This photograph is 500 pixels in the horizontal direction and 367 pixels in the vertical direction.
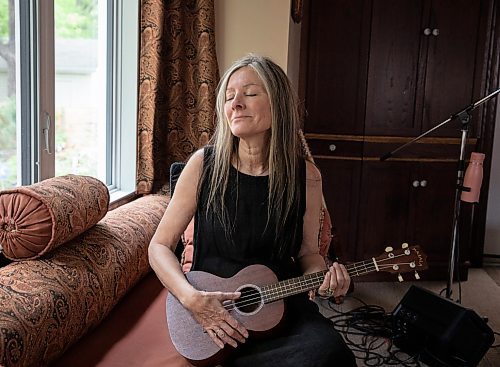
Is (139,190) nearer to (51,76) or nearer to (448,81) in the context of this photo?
(51,76)

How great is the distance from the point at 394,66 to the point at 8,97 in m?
2.14

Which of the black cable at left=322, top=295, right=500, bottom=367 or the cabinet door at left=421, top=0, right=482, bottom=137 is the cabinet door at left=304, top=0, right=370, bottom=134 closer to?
the cabinet door at left=421, top=0, right=482, bottom=137

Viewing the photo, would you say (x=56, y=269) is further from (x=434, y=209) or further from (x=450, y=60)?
(x=450, y=60)

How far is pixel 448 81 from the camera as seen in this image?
10.1ft

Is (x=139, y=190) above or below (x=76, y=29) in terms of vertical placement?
below

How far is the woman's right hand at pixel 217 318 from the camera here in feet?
4.18

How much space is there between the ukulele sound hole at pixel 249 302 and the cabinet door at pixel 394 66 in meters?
1.96

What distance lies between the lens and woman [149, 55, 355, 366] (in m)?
1.48

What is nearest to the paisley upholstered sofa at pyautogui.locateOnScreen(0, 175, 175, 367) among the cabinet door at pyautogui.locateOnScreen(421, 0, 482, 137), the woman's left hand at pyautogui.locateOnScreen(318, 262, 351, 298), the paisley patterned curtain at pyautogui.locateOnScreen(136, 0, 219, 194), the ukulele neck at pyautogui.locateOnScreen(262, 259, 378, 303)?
the ukulele neck at pyautogui.locateOnScreen(262, 259, 378, 303)

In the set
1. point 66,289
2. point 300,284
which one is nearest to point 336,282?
point 300,284

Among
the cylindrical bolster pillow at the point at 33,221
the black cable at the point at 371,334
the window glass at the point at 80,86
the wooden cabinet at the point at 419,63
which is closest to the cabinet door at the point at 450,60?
the wooden cabinet at the point at 419,63

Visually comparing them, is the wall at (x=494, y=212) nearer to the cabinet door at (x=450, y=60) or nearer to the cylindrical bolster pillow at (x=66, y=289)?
the cabinet door at (x=450, y=60)

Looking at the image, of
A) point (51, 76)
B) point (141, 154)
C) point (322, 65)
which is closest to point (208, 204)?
point (51, 76)

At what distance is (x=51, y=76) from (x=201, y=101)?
→ 80cm
